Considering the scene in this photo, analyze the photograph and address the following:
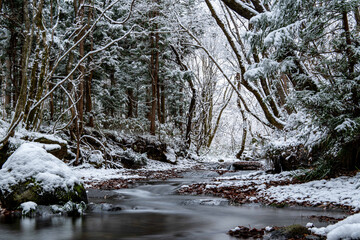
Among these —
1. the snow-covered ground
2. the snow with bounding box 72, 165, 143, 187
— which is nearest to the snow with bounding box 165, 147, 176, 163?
the snow-covered ground

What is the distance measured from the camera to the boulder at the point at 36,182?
5.88m

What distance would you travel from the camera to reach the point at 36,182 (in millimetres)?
5988

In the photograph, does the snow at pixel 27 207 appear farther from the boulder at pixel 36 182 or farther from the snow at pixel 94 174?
the snow at pixel 94 174

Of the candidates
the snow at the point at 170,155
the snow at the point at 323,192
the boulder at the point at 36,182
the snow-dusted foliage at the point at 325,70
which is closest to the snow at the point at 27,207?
the boulder at the point at 36,182

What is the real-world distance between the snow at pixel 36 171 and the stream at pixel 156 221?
729mm

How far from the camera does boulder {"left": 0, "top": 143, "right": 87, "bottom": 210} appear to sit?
5875mm

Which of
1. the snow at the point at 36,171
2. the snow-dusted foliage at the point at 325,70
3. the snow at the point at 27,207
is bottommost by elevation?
the snow at the point at 27,207

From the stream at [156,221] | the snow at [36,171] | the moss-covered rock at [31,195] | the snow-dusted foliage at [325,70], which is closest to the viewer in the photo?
the stream at [156,221]

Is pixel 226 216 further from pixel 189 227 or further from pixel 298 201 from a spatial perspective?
pixel 298 201

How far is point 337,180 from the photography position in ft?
21.7

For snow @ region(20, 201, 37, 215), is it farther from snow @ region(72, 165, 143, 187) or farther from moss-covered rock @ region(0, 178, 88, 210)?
snow @ region(72, 165, 143, 187)

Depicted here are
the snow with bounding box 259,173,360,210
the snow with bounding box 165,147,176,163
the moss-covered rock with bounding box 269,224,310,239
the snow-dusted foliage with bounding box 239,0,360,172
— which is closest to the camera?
the moss-covered rock with bounding box 269,224,310,239

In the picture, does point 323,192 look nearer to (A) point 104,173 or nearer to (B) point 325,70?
(B) point 325,70

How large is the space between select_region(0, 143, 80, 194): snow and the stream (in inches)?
28.7
